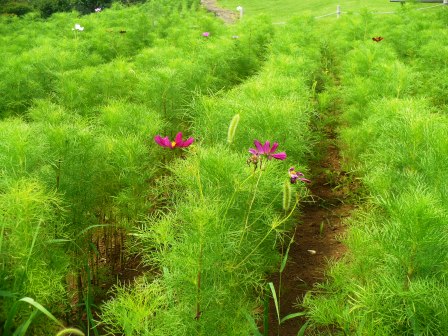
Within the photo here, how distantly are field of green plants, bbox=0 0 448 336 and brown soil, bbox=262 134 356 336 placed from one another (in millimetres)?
112

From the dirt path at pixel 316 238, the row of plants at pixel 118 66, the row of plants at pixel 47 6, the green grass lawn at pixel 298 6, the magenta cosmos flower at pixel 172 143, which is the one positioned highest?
the magenta cosmos flower at pixel 172 143

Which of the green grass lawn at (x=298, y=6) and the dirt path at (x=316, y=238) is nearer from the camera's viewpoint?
the dirt path at (x=316, y=238)

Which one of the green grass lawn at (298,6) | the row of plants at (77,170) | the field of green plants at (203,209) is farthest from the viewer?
the green grass lawn at (298,6)

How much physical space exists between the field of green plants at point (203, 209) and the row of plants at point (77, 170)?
11 millimetres

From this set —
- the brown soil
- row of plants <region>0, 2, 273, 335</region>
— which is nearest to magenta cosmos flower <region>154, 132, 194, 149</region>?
row of plants <region>0, 2, 273, 335</region>

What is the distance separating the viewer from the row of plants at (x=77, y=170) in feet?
6.44

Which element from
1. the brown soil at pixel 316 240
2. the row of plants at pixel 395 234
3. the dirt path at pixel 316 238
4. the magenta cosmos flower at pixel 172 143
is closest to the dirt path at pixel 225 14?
the dirt path at pixel 316 238

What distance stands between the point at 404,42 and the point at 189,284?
6087mm

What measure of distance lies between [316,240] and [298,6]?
16.0 m

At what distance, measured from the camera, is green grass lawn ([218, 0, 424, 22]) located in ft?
51.8

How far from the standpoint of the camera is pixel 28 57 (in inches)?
210

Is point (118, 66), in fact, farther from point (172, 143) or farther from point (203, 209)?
point (203, 209)

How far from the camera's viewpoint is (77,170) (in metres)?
2.56

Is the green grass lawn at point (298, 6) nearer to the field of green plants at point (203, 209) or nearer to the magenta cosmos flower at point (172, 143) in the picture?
the field of green plants at point (203, 209)
